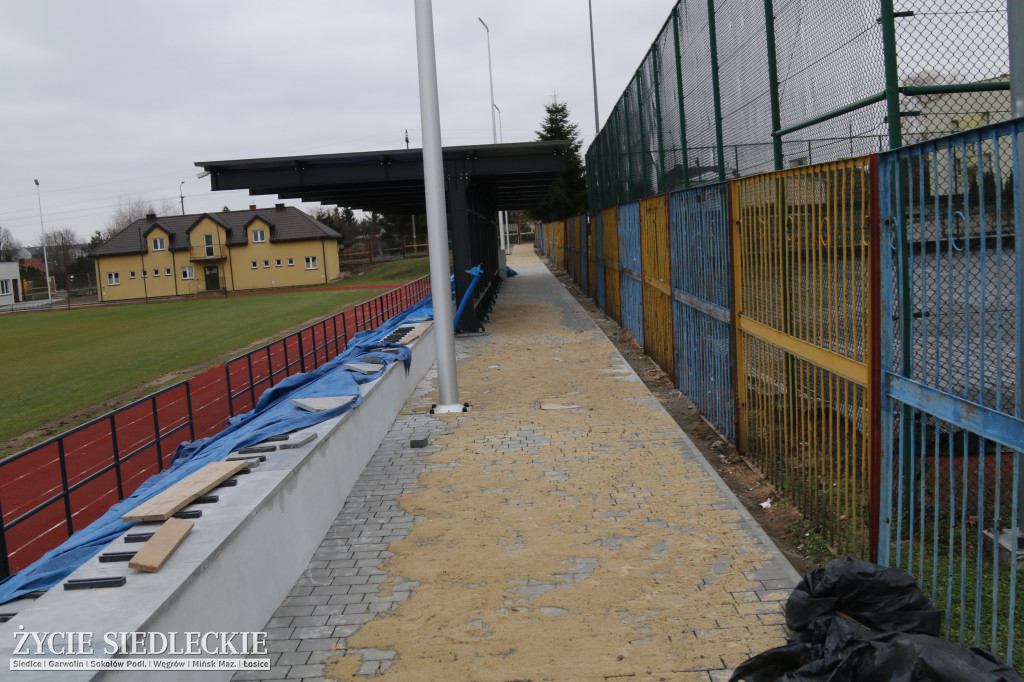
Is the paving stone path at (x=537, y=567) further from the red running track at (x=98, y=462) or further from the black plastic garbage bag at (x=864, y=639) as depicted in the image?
the red running track at (x=98, y=462)

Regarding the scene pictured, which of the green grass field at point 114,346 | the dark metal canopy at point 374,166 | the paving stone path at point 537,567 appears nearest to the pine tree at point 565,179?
the green grass field at point 114,346

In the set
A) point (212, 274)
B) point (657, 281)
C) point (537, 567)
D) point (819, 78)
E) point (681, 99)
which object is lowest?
point (537, 567)

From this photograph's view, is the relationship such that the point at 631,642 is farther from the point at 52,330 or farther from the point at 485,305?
the point at 52,330

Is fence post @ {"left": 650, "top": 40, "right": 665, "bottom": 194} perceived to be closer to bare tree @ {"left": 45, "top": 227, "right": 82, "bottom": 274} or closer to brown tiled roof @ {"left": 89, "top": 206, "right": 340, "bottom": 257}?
brown tiled roof @ {"left": 89, "top": 206, "right": 340, "bottom": 257}

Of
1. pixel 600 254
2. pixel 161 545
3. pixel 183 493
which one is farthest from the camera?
pixel 600 254

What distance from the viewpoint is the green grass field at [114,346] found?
1745 cm

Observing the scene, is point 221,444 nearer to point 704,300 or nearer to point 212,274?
point 704,300

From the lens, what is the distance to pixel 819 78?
6.51m

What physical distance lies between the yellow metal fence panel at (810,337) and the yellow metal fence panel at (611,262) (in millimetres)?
11065

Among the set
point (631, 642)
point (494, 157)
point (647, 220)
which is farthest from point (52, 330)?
point (631, 642)

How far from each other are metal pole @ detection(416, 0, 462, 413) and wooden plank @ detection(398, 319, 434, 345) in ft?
8.19

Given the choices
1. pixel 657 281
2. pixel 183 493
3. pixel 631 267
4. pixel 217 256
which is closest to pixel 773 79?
pixel 183 493

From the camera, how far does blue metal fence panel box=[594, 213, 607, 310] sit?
2278cm

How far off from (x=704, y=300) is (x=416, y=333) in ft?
20.9
